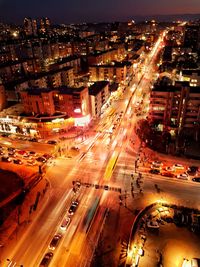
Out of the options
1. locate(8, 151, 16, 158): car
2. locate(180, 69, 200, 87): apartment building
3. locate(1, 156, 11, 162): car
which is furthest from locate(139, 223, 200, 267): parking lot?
locate(180, 69, 200, 87): apartment building

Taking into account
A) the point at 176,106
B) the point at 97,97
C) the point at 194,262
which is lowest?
the point at 194,262

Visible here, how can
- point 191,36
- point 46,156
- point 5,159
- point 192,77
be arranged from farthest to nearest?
point 191,36
point 192,77
point 46,156
point 5,159

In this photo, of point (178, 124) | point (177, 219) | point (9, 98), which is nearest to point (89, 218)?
point (177, 219)

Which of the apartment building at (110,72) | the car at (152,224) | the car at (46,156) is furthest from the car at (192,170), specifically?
the apartment building at (110,72)

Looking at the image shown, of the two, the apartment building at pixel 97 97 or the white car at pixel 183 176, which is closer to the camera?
the white car at pixel 183 176

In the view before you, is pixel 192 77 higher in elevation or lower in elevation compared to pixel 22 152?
higher

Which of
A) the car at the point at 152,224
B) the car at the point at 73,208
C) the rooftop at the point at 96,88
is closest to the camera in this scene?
the car at the point at 152,224

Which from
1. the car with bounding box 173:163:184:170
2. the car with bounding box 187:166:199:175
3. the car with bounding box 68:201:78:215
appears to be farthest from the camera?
the car with bounding box 173:163:184:170

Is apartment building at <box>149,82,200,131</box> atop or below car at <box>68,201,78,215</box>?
atop

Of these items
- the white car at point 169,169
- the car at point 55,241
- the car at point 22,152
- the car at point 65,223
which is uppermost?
the car at point 22,152

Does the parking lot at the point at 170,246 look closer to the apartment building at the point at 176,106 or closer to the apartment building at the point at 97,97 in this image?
the apartment building at the point at 176,106

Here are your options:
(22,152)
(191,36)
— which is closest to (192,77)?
(22,152)

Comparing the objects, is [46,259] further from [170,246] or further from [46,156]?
[46,156]

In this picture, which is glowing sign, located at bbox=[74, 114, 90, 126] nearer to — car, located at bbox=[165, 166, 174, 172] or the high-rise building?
car, located at bbox=[165, 166, 174, 172]
